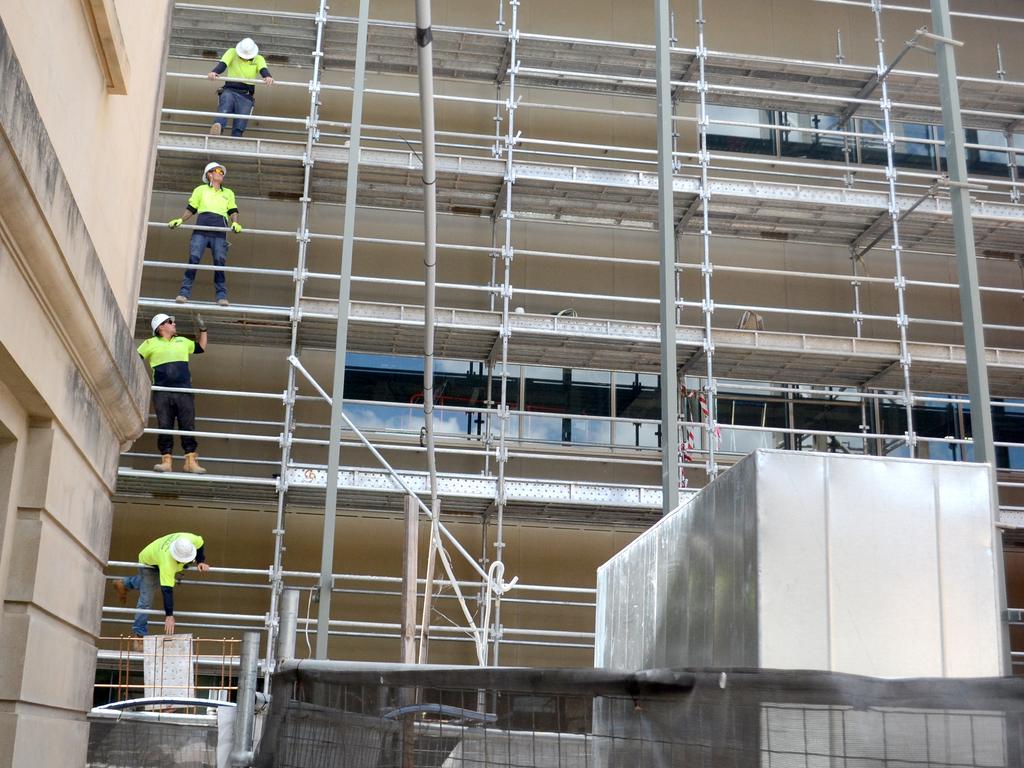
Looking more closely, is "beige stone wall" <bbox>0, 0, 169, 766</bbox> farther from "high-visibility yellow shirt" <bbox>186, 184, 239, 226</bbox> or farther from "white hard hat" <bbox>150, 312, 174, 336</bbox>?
"high-visibility yellow shirt" <bbox>186, 184, 239, 226</bbox>

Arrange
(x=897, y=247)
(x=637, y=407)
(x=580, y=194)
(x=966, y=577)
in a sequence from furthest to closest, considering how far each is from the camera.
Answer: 1. (x=637, y=407)
2. (x=580, y=194)
3. (x=897, y=247)
4. (x=966, y=577)

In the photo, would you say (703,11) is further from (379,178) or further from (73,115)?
(73,115)

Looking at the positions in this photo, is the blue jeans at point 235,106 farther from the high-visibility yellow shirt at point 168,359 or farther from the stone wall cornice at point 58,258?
the stone wall cornice at point 58,258

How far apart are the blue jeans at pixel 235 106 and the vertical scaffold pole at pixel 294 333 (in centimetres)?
79

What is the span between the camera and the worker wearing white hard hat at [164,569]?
13.7 m

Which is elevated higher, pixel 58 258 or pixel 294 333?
pixel 294 333

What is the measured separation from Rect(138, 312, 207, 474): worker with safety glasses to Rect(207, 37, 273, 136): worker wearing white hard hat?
2.85 meters

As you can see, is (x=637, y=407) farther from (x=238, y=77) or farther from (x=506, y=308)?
(x=238, y=77)

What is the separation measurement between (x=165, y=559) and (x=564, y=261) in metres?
6.78

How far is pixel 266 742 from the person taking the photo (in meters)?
4.77

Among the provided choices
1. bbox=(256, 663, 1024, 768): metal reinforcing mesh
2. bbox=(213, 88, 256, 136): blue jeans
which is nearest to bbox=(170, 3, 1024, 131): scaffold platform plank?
bbox=(213, 88, 256, 136): blue jeans

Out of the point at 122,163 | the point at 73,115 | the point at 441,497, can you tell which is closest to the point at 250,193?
the point at 441,497

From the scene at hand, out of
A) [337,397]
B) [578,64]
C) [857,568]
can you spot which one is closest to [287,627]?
[857,568]

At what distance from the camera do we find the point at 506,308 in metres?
15.4
